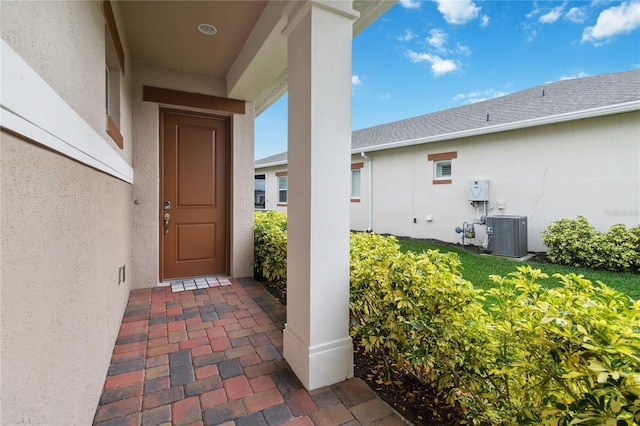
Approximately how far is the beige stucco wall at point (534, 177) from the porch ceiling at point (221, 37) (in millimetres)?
5710

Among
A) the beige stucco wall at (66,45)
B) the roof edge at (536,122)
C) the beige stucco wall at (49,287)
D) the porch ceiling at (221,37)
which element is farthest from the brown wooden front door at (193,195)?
the roof edge at (536,122)

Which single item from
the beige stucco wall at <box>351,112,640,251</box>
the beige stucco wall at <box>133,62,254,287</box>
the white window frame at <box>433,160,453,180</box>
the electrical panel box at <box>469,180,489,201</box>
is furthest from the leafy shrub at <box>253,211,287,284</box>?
the white window frame at <box>433,160,453,180</box>

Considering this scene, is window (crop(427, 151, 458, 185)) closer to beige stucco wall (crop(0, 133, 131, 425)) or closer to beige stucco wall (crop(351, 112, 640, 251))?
beige stucco wall (crop(351, 112, 640, 251))

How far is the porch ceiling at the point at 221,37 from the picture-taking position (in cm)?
267

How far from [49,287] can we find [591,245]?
728 cm

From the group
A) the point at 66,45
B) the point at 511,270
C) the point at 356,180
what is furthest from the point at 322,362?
the point at 356,180

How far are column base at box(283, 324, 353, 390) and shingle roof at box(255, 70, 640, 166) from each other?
6.96 meters

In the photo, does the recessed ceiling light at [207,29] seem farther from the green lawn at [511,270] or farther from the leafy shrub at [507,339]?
the green lawn at [511,270]

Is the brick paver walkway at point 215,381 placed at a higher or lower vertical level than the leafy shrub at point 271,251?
lower

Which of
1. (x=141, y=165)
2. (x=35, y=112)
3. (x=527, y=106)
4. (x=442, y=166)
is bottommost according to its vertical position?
(x=35, y=112)

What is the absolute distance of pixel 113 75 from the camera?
2.88 metres

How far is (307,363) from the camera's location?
1.99m

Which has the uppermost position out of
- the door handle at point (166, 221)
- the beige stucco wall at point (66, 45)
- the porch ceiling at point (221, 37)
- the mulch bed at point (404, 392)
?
the porch ceiling at point (221, 37)

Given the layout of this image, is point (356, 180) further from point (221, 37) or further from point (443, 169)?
point (221, 37)
